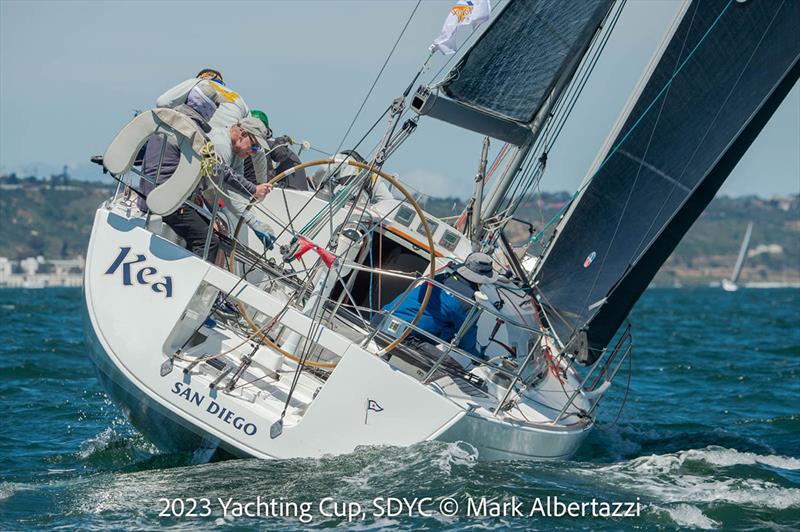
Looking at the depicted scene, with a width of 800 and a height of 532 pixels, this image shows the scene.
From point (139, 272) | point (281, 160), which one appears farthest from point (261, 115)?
point (139, 272)

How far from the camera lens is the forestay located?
7.55 metres

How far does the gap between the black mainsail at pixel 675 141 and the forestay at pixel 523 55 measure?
755 mm

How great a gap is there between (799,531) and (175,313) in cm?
379

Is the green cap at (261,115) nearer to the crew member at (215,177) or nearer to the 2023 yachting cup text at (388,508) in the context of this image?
the crew member at (215,177)

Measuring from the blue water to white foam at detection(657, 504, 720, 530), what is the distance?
0.04ft

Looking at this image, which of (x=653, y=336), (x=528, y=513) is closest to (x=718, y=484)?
(x=528, y=513)

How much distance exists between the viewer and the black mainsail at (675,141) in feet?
27.0

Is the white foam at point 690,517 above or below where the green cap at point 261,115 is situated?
below

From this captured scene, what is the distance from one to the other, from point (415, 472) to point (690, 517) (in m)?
1.54

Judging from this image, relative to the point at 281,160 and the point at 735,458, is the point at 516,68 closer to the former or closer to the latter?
the point at 281,160

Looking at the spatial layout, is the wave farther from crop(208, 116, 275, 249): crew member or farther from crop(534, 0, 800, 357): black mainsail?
crop(208, 116, 275, 249): crew member

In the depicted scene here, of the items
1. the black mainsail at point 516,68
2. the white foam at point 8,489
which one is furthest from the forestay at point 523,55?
the white foam at point 8,489

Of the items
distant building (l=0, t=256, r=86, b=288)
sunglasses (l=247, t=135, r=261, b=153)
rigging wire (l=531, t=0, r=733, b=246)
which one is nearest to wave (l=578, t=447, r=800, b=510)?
rigging wire (l=531, t=0, r=733, b=246)

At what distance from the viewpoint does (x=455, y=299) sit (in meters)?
7.12
